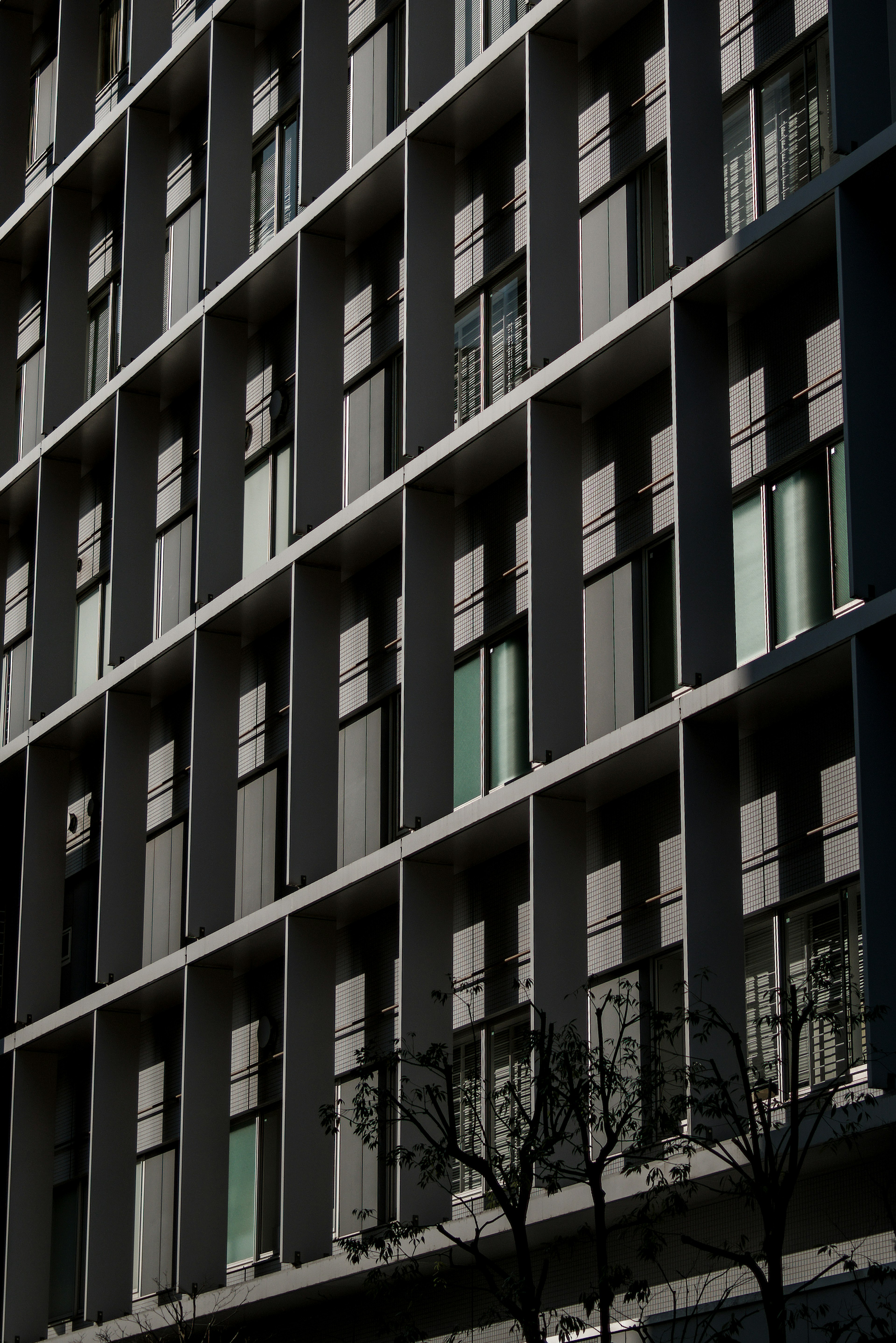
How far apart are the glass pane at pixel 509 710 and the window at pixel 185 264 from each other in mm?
10570

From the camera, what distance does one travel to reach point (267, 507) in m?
30.9

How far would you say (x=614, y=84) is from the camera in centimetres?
2481

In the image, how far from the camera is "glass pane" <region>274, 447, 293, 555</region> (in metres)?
30.3

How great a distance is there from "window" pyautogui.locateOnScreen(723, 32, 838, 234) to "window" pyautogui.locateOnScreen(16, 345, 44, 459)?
18.3 meters

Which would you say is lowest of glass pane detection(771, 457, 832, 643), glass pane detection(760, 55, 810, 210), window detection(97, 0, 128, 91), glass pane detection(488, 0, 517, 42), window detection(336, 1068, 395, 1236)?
window detection(336, 1068, 395, 1236)

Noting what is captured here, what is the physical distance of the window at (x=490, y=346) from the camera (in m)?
26.2

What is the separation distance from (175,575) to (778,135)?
547 inches

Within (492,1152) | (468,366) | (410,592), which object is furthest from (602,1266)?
(468,366)

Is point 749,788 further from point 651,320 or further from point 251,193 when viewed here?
point 251,193

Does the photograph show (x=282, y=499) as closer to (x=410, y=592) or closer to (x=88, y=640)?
(x=410, y=592)

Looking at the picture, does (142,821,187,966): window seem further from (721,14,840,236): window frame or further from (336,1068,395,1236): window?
(721,14,840,236): window frame

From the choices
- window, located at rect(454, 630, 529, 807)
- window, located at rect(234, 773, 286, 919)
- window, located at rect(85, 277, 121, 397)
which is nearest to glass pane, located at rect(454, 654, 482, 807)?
window, located at rect(454, 630, 529, 807)

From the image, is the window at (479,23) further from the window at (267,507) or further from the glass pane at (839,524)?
the glass pane at (839,524)

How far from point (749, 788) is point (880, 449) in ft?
12.2
